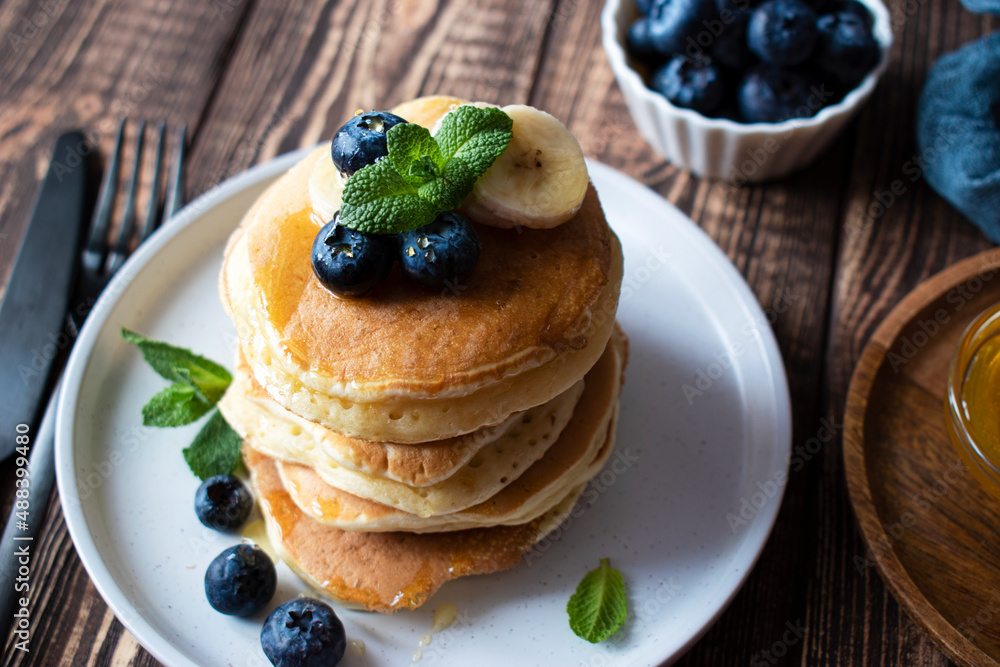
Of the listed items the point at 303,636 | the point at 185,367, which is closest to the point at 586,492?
the point at 303,636

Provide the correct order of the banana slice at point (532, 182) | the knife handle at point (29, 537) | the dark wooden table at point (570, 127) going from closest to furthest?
the banana slice at point (532, 182) → the knife handle at point (29, 537) → the dark wooden table at point (570, 127)

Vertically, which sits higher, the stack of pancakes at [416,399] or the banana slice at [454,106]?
the banana slice at [454,106]

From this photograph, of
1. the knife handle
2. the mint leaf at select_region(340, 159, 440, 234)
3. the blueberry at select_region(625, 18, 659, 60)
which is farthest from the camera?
the blueberry at select_region(625, 18, 659, 60)

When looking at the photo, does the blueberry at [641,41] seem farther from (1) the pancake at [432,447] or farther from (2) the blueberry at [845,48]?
(1) the pancake at [432,447]

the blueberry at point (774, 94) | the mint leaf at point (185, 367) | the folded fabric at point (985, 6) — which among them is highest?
the folded fabric at point (985, 6)

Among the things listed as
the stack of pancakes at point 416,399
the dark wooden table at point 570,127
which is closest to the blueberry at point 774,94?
the dark wooden table at point 570,127

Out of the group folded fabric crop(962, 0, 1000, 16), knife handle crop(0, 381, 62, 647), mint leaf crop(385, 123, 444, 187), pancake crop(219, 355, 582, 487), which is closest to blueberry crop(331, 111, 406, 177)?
mint leaf crop(385, 123, 444, 187)

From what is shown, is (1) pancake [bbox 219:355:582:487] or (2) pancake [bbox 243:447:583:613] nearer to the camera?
(1) pancake [bbox 219:355:582:487]

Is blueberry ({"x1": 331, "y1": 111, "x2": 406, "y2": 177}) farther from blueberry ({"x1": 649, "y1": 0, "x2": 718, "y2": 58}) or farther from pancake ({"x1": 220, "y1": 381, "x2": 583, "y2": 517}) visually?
blueberry ({"x1": 649, "y1": 0, "x2": 718, "y2": 58})
